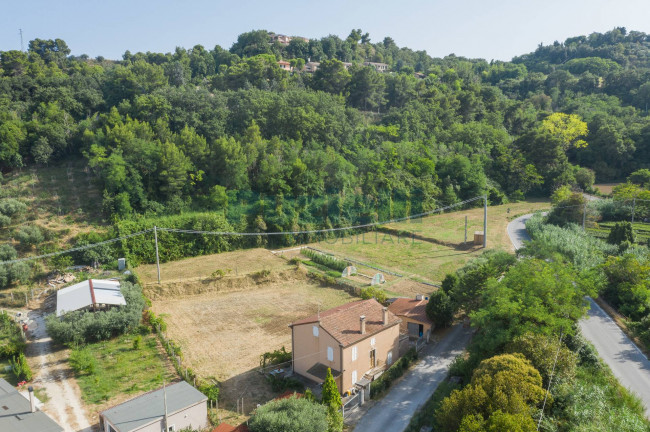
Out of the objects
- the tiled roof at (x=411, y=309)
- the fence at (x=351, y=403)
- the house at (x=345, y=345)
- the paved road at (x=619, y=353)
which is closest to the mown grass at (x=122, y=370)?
the house at (x=345, y=345)

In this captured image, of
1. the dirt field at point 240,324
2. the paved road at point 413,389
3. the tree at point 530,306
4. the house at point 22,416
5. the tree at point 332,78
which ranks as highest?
the tree at point 332,78

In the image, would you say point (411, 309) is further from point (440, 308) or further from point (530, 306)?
point (530, 306)

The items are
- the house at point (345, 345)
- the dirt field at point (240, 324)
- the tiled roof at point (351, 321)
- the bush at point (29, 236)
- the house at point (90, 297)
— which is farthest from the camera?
the bush at point (29, 236)

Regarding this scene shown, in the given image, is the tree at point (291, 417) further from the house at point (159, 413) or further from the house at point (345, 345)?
the house at point (345, 345)

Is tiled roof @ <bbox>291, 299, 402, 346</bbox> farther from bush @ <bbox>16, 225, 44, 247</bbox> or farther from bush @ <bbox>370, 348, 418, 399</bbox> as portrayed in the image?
bush @ <bbox>16, 225, 44, 247</bbox>

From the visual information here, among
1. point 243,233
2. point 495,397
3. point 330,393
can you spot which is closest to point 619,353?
point 495,397

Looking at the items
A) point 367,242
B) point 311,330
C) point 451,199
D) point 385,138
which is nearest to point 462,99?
point 385,138
